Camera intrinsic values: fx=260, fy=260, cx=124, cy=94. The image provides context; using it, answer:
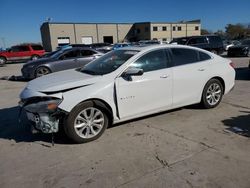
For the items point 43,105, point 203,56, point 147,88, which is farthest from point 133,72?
point 203,56

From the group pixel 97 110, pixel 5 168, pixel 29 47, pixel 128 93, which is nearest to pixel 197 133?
pixel 128 93

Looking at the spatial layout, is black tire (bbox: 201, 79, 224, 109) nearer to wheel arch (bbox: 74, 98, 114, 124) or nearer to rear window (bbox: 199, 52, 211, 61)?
rear window (bbox: 199, 52, 211, 61)

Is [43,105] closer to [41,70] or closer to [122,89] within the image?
[122,89]

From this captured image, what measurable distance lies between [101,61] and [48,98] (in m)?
1.72

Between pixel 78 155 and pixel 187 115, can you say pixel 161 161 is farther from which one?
pixel 187 115

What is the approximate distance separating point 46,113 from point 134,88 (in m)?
1.60

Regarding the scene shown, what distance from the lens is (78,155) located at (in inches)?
156

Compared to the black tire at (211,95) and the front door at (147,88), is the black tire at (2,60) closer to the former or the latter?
the front door at (147,88)

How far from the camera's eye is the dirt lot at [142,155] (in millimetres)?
3273

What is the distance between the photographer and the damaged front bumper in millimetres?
4129

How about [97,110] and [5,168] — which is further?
[97,110]

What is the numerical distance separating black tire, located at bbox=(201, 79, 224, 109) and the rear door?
144 mm

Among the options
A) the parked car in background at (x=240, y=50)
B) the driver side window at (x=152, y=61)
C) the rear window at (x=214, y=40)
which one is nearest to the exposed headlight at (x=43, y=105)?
the driver side window at (x=152, y=61)

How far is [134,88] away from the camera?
4.74 metres
